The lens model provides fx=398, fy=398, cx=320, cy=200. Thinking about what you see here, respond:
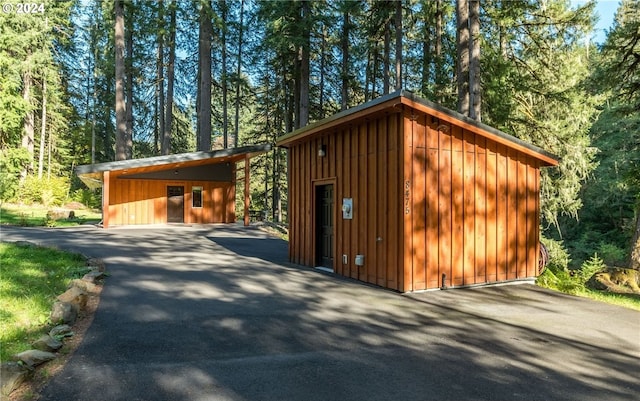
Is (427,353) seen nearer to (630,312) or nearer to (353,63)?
(630,312)

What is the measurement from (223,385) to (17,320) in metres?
2.93

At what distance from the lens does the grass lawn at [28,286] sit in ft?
13.5

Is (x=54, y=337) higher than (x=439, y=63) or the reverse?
the reverse

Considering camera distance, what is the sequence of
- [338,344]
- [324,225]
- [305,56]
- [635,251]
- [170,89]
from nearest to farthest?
[338,344], [324,225], [635,251], [305,56], [170,89]

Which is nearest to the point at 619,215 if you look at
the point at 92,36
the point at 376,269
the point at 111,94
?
the point at 376,269

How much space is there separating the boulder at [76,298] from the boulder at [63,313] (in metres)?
0.14

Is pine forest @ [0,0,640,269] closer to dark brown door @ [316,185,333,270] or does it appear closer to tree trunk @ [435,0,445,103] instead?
tree trunk @ [435,0,445,103]

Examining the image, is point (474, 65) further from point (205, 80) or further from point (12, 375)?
point (205, 80)

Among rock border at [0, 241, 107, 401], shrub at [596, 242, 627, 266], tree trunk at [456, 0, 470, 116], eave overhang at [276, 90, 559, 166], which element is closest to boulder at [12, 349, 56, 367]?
rock border at [0, 241, 107, 401]

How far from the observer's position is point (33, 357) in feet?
11.4

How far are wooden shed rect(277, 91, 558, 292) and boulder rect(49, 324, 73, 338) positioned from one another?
4691 mm

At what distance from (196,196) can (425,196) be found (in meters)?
16.0

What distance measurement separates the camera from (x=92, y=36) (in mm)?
29984

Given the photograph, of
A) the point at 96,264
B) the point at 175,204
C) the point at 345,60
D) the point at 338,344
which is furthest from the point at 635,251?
the point at 175,204
